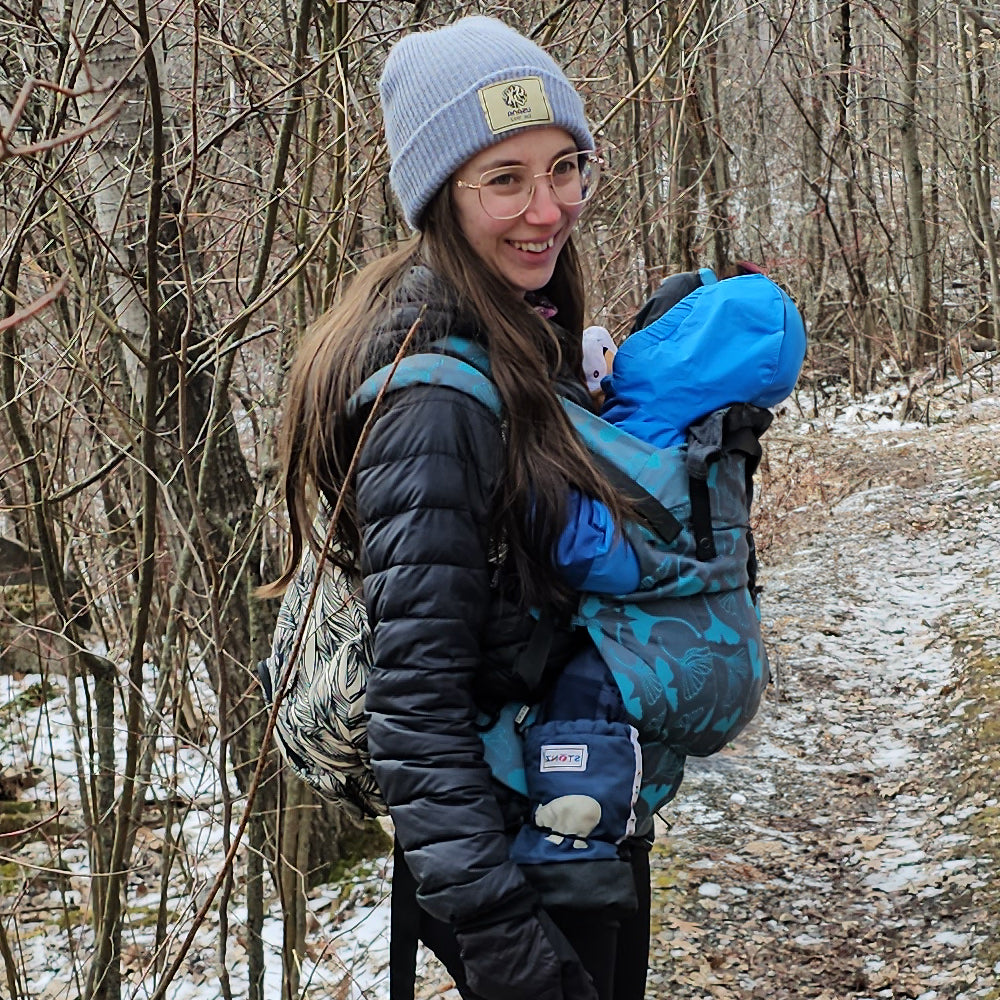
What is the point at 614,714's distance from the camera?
1.67 meters

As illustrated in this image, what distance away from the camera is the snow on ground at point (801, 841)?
11.8 feet

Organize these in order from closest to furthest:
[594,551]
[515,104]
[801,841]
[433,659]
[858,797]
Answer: [433,659], [594,551], [515,104], [801,841], [858,797]

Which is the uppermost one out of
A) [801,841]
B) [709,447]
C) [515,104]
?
[515,104]

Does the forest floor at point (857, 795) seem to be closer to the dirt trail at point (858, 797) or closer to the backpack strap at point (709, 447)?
the dirt trail at point (858, 797)

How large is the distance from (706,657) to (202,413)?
93.4 inches

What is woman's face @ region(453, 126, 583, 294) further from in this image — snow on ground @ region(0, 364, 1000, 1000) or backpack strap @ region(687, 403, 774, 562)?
snow on ground @ region(0, 364, 1000, 1000)

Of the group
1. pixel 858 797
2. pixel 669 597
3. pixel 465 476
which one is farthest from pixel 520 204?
pixel 858 797

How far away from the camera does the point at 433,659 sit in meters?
1.55

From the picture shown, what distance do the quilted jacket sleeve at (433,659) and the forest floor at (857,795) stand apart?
238cm

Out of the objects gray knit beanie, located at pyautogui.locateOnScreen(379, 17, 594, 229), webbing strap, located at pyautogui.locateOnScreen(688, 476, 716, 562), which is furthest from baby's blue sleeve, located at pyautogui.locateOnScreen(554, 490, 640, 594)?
gray knit beanie, located at pyautogui.locateOnScreen(379, 17, 594, 229)

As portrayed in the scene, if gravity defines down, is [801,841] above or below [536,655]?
below

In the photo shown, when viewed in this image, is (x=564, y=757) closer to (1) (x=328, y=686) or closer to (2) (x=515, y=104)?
(1) (x=328, y=686)

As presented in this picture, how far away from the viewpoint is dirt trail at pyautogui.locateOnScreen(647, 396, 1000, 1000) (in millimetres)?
3629

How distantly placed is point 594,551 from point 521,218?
0.53 metres
